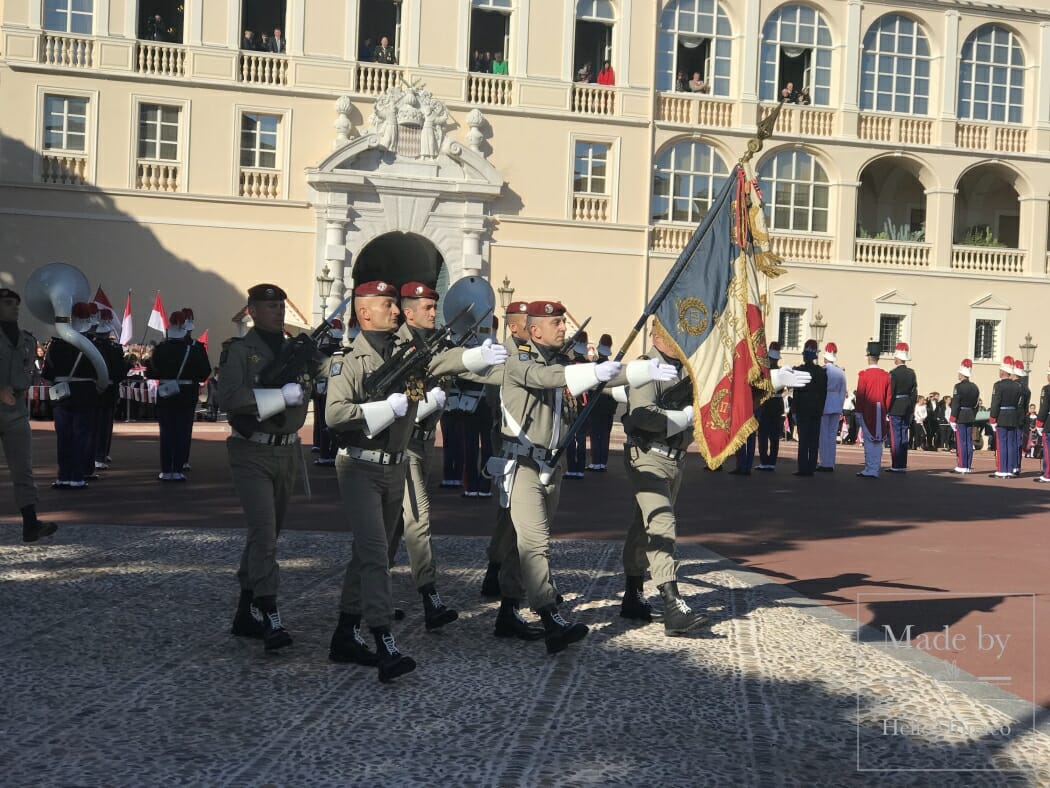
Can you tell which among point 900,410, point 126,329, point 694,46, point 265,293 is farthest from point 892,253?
point 265,293

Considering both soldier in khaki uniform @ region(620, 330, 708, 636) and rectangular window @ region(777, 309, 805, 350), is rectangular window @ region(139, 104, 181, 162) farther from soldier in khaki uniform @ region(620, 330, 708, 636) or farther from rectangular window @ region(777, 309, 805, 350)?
soldier in khaki uniform @ region(620, 330, 708, 636)

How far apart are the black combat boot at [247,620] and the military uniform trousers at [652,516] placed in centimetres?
230

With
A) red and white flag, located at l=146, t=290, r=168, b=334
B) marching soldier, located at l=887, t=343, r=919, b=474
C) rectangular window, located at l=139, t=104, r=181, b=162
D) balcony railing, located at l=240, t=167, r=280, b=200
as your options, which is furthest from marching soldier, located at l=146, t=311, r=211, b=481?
rectangular window, located at l=139, t=104, r=181, b=162

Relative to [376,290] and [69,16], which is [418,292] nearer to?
[376,290]

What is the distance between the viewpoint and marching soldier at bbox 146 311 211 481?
1488 centimetres

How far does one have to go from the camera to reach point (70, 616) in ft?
23.8

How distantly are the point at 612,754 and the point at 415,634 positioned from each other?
2333mm

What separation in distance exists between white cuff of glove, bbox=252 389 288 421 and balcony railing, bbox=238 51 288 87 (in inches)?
1027

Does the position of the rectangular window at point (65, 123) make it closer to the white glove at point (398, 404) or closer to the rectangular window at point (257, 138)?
the rectangular window at point (257, 138)

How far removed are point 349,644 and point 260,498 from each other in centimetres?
100

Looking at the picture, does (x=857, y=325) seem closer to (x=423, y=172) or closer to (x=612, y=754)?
(x=423, y=172)

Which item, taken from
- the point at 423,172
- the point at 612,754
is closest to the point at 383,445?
the point at 612,754

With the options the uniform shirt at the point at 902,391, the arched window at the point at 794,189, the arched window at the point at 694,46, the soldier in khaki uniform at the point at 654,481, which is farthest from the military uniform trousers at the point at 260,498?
the arched window at the point at 794,189

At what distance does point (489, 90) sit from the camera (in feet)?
107
